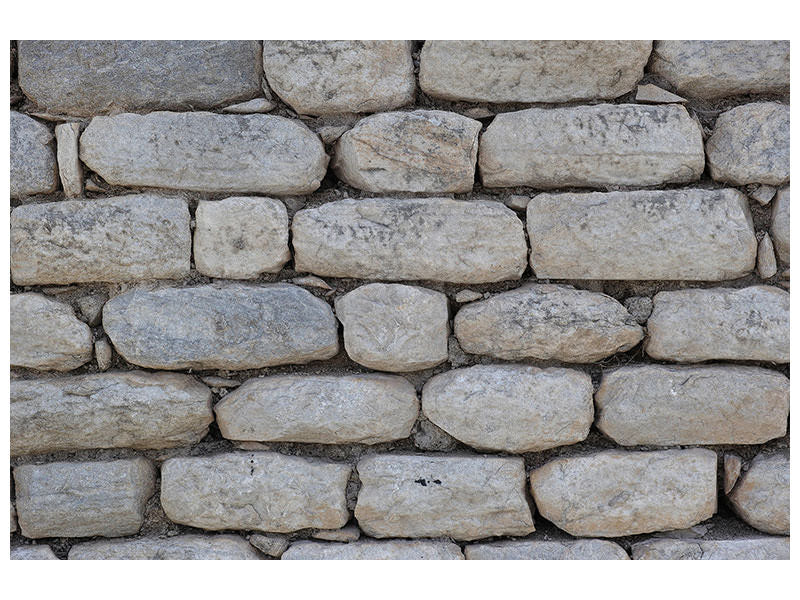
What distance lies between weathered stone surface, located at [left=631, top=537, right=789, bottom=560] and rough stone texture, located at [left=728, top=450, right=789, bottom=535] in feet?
0.14

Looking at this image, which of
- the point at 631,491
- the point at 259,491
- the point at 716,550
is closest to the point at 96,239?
the point at 259,491

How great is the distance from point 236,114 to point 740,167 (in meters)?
1.42

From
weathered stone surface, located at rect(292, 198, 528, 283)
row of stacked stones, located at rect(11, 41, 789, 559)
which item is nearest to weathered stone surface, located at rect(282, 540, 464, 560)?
row of stacked stones, located at rect(11, 41, 789, 559)

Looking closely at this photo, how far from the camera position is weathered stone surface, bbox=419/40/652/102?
5.79 ft

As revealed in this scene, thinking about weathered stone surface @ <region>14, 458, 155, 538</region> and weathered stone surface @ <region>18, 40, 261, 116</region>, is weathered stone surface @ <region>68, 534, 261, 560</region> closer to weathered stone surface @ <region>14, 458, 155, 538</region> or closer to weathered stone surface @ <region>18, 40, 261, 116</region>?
weathered stone surface @ <region>14, 458, 155, 538</region>

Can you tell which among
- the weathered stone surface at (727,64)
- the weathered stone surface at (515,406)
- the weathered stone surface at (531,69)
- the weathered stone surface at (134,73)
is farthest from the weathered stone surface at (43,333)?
the weathered stone surface at (727,64)

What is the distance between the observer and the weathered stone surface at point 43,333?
1.78m

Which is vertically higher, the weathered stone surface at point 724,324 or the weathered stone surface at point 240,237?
the weathered stone surface at point 240,237

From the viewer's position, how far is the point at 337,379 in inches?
70.5

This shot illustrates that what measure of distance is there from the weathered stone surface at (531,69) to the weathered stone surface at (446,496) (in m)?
1.04

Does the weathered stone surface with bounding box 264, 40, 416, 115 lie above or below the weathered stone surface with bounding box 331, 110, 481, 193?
above

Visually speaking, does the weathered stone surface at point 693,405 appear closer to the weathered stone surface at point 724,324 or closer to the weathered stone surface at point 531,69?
the weathered stone surface at point 724,324

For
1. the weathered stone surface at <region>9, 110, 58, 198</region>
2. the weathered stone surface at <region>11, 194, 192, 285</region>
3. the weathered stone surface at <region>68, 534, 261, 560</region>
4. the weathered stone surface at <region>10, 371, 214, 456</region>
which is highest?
the weathered stone surface at <region>9, 110, 58, 198</region>

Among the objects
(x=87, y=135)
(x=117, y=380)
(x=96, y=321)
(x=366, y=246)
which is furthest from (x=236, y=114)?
(x=117, y=380)
